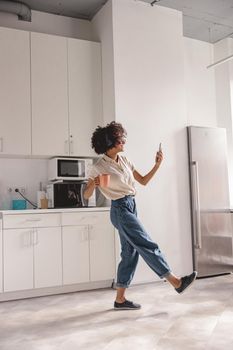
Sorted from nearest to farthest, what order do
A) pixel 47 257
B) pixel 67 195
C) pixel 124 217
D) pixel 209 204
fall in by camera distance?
pixel 124 217, pixel 47 257, pixel 67 195, pixel 209 204

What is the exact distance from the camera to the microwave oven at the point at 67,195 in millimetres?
3967

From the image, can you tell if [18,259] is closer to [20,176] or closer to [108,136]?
[20,176]

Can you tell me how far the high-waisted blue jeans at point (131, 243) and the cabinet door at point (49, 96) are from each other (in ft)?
4.44

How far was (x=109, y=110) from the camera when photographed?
13.5 ft

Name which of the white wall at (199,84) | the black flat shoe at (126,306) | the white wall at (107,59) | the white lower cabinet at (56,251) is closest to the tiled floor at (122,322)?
the black flat shoe at (126,306)

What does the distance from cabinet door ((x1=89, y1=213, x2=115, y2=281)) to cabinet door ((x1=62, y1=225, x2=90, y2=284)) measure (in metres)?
0.06

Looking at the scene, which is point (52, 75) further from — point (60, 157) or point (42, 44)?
point (60, 157)

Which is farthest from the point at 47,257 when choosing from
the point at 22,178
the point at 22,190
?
the point at 22,178

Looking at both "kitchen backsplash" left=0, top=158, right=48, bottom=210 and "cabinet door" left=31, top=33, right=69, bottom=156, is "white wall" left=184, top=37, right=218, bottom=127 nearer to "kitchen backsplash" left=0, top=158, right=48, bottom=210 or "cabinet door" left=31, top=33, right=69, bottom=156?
"cabinet door" left=31, top=33, right=69, bottom=156

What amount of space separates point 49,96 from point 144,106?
1014 mm

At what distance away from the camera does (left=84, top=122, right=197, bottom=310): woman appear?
2.81 metres

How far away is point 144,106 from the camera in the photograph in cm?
418

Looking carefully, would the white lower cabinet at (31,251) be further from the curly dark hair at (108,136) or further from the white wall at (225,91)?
the white wall at (225,91)

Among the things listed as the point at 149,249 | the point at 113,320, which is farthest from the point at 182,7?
the point at 113,320
